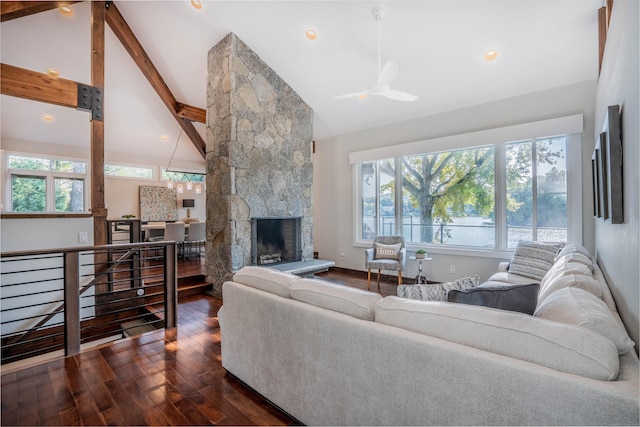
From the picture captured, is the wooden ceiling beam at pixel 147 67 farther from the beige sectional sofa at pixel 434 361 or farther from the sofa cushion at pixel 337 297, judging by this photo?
the sofa cushion at pixel 337 297

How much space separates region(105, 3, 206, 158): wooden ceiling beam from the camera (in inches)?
183

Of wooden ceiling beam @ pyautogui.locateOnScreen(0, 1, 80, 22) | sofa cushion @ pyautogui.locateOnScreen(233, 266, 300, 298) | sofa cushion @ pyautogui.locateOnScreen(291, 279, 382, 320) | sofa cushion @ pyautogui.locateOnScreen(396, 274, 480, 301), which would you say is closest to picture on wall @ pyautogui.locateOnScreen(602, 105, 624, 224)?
sofa cushion @ pyautogui.locateOnScreen(396, 274, 480, 301)

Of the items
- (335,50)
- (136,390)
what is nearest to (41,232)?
(136,390)

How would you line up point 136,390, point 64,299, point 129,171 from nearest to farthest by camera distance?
point 136,390 < point 64,299 < point 129,171

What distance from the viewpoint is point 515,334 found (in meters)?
1.00

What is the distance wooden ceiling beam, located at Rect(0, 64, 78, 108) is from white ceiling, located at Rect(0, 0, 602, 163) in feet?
4.69

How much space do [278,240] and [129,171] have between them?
4.84m

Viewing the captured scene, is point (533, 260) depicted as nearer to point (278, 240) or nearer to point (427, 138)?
point (427, 138)

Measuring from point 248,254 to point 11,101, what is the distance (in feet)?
17.3

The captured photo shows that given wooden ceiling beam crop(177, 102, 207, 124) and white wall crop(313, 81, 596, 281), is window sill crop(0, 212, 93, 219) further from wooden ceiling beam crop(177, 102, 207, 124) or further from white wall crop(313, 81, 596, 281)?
white wall crop(313, 81, 596, 281)

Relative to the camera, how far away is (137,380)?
2150 mm

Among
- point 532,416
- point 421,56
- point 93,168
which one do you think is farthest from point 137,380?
point 421,56

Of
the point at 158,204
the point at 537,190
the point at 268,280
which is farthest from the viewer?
the point at 158,204

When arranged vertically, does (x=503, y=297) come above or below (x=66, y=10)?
below
